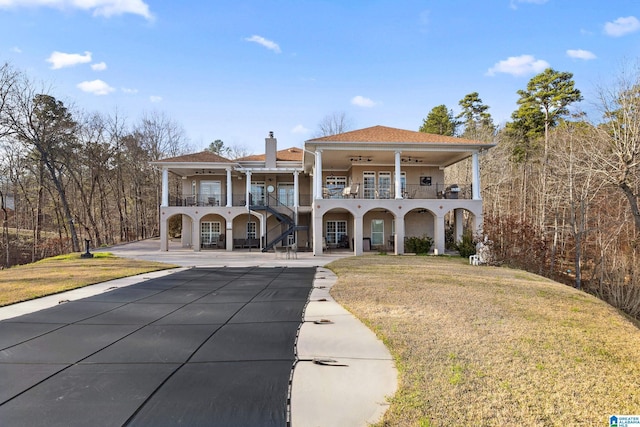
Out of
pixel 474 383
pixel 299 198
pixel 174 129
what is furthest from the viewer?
pixel 174 129

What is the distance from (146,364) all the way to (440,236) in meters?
17.8

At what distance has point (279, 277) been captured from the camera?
37.3ft

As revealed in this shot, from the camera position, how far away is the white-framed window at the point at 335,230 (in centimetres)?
2394

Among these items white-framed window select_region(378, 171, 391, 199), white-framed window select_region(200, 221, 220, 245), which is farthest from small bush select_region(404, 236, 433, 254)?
white-framed window select_region(200, 221, 220, 245)

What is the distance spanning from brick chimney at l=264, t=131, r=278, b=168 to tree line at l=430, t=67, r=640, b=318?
13.4 m

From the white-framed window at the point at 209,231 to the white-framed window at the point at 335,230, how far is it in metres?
8.16

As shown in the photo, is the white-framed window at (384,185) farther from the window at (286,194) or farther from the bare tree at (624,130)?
the bare tree at (624,130)

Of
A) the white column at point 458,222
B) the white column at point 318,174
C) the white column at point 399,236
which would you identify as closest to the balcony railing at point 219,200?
the white column at point 318,174

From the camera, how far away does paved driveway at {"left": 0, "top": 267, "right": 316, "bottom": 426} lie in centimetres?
325

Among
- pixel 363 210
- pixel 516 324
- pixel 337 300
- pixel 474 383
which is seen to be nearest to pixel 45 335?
pixel 337 300

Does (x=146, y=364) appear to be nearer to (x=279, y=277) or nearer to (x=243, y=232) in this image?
(x=279, y=277)

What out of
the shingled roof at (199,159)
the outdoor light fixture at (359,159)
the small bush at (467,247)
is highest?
the shingled roof at (199,159)

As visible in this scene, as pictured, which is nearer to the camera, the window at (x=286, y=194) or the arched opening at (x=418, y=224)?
the arched opening at (x=418, y=224)

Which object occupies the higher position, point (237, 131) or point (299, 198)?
point (237, 131)
